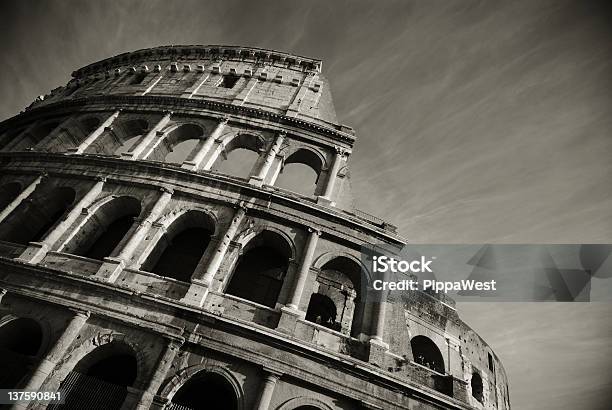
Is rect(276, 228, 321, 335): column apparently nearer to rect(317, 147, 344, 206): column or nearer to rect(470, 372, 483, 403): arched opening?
rect(317, 147, 344, 206): column

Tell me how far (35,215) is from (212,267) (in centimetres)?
762

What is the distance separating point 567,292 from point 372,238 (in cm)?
717

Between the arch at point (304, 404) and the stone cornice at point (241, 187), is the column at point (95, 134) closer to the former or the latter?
the stone cornice at point (241, 187)

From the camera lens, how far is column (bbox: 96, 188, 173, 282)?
8977 mm

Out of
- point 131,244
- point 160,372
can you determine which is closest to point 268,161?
point 131,244

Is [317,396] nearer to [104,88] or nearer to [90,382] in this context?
[90,382]

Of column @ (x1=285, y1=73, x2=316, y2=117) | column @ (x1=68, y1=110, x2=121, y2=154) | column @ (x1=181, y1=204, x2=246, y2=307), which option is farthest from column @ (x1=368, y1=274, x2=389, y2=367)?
column @ (x1=68, y1=110, x2=121, y2=154)

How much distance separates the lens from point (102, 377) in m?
8.61

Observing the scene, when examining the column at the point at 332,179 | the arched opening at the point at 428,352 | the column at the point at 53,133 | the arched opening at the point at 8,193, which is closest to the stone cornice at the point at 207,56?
the column at the point at 332,179

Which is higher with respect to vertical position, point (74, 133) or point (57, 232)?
point (74, 133)

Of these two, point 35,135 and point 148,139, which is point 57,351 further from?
point 35,135

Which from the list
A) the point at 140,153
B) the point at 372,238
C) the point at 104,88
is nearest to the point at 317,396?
the point at 372,238

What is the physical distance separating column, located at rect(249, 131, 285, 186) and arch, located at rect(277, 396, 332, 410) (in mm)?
6586

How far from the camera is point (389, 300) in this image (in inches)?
391
